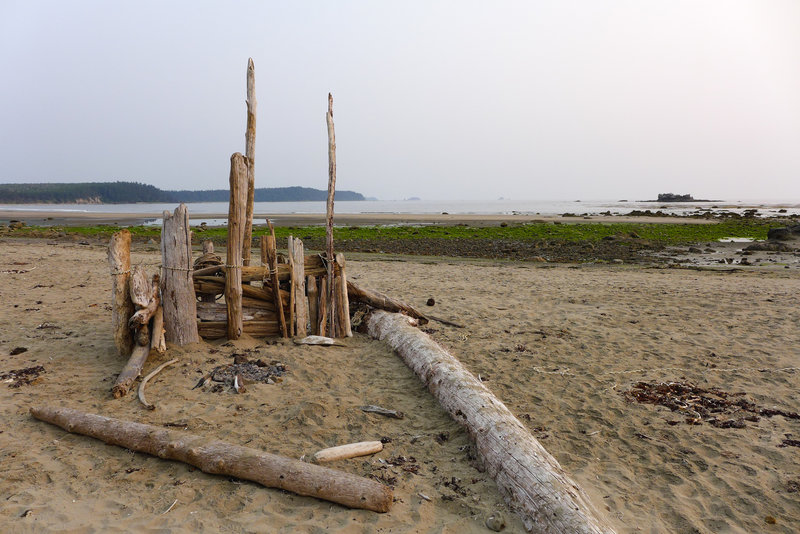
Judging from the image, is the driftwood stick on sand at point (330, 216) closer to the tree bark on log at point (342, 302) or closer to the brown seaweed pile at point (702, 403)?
the tree bark on log at point (342, 302)

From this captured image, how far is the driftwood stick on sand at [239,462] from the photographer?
3.38m

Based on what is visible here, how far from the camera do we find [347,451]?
13.2ft

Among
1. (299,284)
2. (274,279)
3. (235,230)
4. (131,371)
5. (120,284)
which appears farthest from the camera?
(299,284)

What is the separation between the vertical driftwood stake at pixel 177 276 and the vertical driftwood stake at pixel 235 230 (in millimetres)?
452

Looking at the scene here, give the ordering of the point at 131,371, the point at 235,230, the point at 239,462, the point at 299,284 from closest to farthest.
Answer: the point at 239,462, the point at 131,371, the point at 235,230, the point at 299,284

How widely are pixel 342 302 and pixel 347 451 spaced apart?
3.28 m

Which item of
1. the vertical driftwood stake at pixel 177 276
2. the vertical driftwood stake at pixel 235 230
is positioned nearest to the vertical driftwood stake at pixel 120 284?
the vertical driftwood stake at pixel 177 276

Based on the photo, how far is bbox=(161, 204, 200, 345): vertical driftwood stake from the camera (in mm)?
5840

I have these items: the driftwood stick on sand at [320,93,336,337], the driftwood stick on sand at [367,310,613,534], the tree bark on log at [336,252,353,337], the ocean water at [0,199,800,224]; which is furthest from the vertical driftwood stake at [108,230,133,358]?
the ocean water at [0,199,800,224]

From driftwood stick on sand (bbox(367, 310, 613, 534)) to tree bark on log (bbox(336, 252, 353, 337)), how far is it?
161cm

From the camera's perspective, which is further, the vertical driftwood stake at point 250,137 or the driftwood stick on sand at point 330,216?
the vertical driftwood stake at point 250,137

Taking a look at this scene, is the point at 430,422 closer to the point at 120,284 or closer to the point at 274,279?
the point at 274,279

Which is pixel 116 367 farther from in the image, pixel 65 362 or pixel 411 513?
pixel 411 513

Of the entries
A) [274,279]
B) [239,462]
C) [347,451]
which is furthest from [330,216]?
[239,462]
